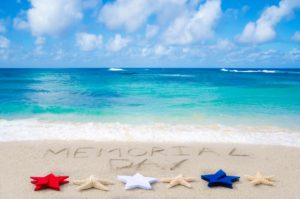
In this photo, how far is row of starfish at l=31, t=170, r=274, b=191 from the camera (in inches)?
195

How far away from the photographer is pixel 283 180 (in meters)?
5.47

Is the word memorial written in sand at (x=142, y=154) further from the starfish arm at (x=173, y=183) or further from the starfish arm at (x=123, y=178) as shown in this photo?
the starfish arm at (x=173, y=183)

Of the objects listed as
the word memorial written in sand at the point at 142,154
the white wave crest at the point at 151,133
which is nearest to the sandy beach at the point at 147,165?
the word memorial written in sand at the point at 142,154

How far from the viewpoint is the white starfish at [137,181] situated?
5.04 meters

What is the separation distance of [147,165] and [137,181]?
1035 mm

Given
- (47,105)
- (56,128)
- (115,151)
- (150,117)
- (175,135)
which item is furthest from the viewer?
(47,105)

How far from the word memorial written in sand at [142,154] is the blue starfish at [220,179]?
93cm

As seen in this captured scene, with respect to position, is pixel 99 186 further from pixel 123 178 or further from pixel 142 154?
pixel 142 154

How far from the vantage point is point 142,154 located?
682 centimetres

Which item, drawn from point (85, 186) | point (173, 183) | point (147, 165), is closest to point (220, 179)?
point (173, 183)

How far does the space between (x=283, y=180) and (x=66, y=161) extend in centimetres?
447

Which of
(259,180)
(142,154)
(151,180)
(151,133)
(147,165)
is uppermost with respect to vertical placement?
(151,133)

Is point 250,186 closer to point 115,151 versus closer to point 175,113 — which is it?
point 115,151

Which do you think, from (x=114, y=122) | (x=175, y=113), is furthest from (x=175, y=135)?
(x=175, y=113)
